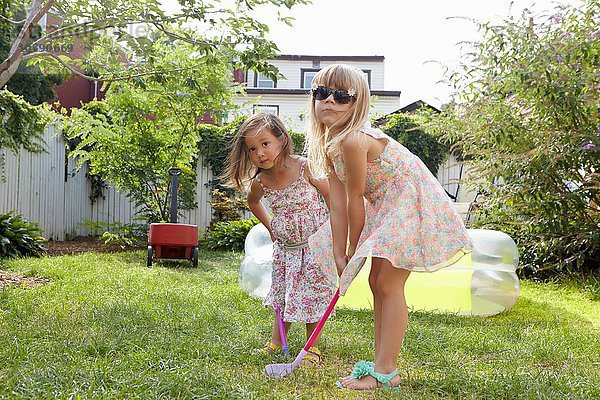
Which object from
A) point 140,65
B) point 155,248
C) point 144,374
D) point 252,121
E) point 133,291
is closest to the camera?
point 144,374

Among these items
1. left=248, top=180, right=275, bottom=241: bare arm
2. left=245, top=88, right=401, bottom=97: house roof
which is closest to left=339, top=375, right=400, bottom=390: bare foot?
left=248, top=180, right=275, bottom=241: bare arm

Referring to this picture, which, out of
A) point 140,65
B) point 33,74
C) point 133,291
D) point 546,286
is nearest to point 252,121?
point 133,291

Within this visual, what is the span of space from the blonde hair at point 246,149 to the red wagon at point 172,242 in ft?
12.3

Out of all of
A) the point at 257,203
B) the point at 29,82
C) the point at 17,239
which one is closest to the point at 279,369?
the point at 257,203

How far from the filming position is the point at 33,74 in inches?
458

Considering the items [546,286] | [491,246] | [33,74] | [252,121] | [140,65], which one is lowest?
[546,286]

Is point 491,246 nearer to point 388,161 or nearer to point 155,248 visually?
point 388,161

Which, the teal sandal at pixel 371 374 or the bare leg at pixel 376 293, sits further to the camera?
the bare leg at pixel 376 293

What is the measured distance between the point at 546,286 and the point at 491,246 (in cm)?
163

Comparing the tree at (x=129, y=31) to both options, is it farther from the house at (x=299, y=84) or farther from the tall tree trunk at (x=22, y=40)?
the house at (x=299, y=84)

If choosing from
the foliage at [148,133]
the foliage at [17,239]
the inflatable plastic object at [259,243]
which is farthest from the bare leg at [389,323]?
the foliage at [148,133]

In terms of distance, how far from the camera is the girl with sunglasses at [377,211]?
243 cm

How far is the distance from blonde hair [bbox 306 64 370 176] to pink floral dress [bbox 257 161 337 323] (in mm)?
505

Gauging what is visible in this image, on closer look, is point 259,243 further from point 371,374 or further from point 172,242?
point 371,374
